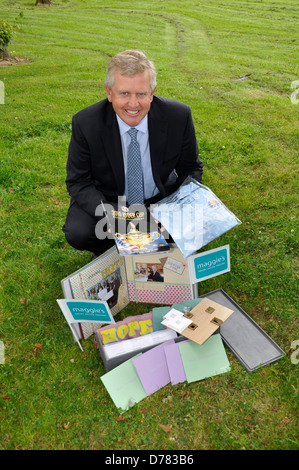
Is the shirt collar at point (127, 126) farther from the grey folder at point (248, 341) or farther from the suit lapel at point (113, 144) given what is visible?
the grey folder at point (248, 341)

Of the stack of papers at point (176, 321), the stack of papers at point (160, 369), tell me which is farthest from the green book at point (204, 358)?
the stack of papers at point (176, 321)

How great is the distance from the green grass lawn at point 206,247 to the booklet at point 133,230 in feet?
2.41

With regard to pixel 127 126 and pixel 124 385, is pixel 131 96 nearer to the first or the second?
pixel 127 126

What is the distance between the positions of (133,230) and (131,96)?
1.05m

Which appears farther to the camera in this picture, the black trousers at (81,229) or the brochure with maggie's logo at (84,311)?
the black trousers at (81,229)

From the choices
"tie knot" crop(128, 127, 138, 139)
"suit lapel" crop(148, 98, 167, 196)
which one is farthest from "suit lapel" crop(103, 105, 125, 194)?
"suit lapel" crop(148, 98, 167, 196)

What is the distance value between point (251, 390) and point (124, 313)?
4.09ft

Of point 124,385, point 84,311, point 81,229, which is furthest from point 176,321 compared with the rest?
point 81,229

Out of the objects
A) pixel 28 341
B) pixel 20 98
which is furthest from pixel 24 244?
pixel 20 98

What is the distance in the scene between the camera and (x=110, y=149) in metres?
3.22

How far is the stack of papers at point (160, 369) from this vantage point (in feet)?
8.96

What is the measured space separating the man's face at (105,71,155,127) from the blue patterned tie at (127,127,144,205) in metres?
0.20

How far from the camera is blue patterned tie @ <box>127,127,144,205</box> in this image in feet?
10.7
